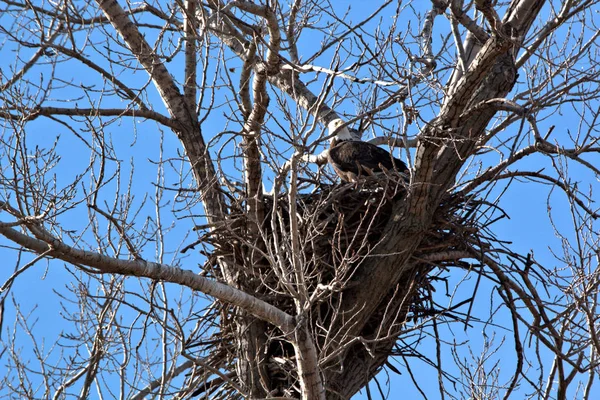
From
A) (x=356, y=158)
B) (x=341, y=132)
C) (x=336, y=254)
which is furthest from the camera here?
(x=341, y=132)

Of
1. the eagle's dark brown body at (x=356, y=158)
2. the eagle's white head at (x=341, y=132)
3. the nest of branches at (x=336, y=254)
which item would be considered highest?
the eagle's white head at (x=341, y=132)

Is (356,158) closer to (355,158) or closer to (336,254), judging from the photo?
(355,158)

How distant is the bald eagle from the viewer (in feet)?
19.0

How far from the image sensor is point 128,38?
5.74 m

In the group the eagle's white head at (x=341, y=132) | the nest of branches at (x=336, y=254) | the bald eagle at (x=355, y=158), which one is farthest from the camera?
the eagle's white head at (x=341, y=132)

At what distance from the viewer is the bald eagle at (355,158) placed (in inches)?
229

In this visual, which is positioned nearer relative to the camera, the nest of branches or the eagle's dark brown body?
the nest of branches

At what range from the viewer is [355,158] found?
232 inches

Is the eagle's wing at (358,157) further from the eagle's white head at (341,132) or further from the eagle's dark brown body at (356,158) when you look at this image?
the eagle's white head at (341,132)

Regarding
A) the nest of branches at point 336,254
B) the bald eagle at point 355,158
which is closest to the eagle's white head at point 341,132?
the bald eagle at point 355,158

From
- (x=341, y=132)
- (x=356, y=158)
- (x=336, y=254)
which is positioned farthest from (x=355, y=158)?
(x=336, y=254)

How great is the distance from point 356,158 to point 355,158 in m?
0.01

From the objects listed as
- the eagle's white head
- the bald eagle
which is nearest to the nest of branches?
the bald eagle

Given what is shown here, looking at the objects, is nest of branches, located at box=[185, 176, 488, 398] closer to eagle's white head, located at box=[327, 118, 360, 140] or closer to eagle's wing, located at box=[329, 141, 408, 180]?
eagle's wing, located at box=[329, 141, 408, 180]
